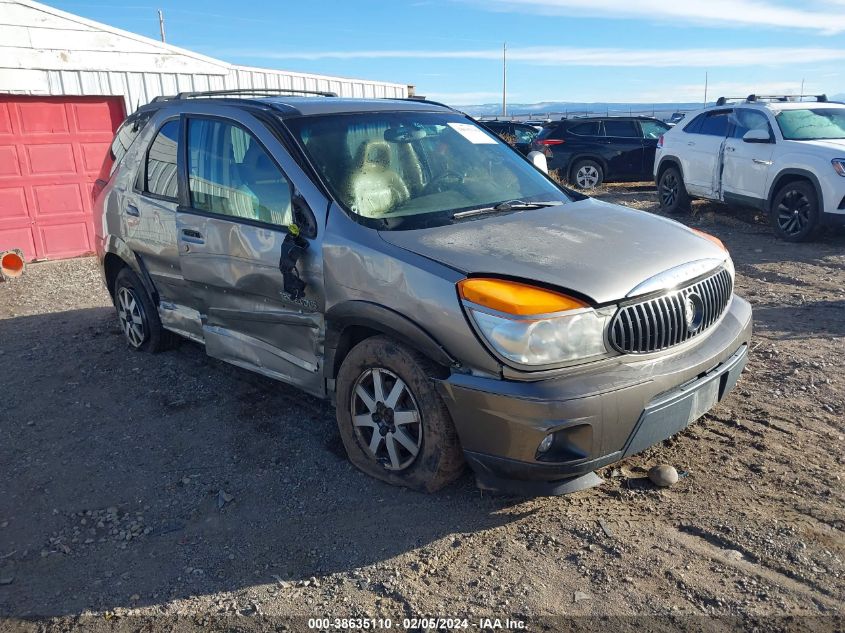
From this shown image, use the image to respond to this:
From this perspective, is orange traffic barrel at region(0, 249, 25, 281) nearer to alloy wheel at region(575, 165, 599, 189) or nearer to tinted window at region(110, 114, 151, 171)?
tinted window at region(110, 114, 151, 171)

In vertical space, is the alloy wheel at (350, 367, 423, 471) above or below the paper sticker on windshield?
below

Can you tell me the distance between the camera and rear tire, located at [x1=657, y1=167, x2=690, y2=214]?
11297mm

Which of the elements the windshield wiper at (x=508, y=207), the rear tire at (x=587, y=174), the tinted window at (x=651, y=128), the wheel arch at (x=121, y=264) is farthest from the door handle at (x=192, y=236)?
the tinted window at (x=651, y=128)

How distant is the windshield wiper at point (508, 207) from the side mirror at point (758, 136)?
6.48m

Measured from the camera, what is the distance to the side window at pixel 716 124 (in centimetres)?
1032

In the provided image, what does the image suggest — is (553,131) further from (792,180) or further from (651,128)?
(792,180)

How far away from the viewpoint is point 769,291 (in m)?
6.79

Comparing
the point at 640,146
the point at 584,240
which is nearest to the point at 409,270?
the point at 584,240

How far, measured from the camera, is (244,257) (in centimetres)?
395

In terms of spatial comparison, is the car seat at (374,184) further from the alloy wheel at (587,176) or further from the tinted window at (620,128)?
the tinted window at (620,128)

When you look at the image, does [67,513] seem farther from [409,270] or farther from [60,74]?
[60,74]

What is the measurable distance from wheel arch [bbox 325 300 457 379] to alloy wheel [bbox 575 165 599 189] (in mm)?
13019

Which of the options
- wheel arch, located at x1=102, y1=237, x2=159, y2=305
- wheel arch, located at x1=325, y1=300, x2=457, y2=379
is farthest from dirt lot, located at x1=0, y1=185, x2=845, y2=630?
wheel arch, located at x1=102, y1=237, x2=159, y2=305

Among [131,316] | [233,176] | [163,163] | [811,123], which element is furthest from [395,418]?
[811,123]
